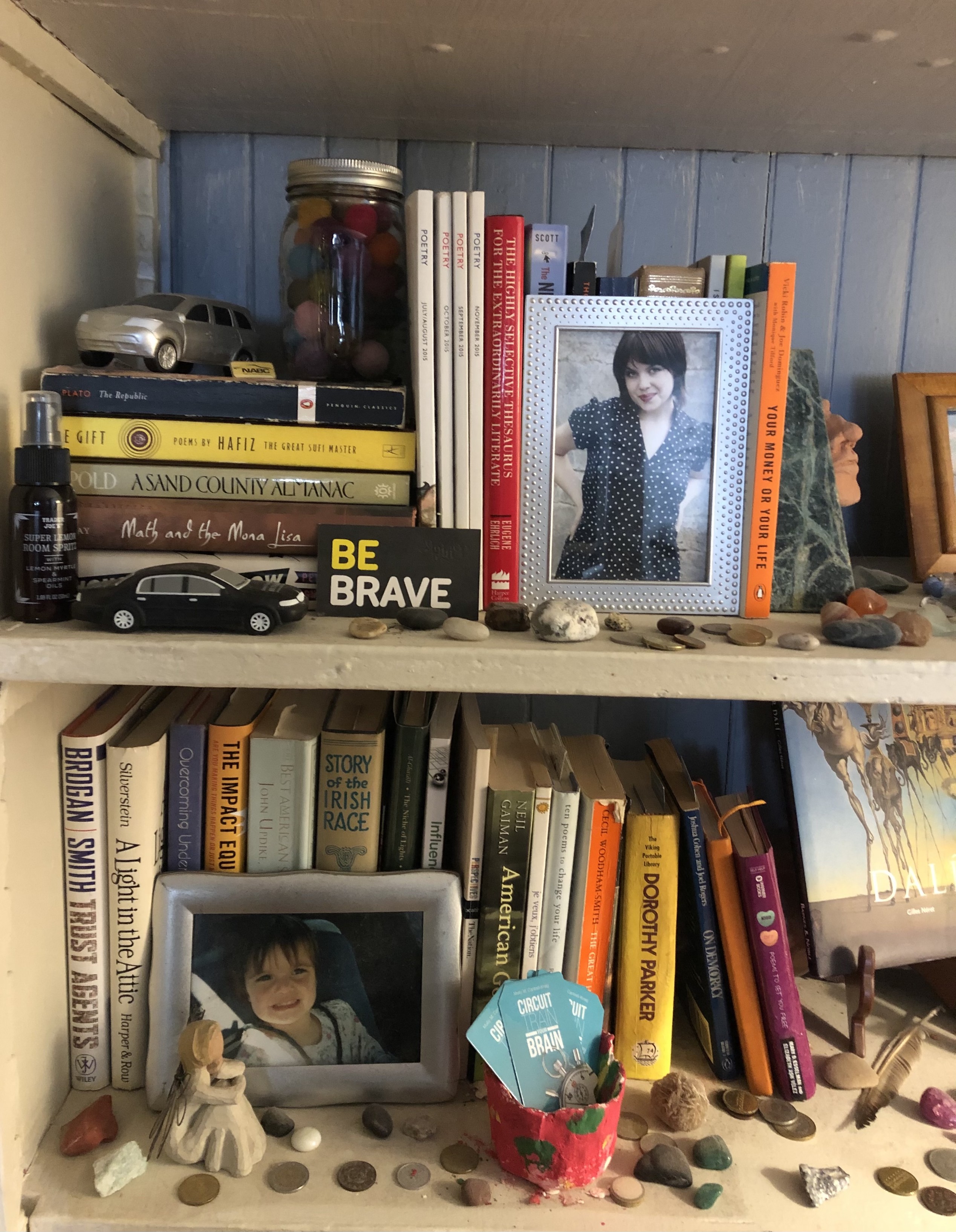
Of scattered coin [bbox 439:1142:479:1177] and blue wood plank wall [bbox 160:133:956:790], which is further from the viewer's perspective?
blue wood plank wall [bbox 160:133:956:790]

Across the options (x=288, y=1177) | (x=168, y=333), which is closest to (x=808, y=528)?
(x=168, y=333)

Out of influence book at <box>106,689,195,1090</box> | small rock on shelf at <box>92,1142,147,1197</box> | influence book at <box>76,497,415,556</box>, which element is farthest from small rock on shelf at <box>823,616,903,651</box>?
small rock on shelf at <box>92,1142,147,1197</box>

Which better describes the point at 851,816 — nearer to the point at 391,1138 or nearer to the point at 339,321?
the point at 391,1138

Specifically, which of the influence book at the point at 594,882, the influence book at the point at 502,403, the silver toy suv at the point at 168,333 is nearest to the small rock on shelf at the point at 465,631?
the influence book at the point at 502,403

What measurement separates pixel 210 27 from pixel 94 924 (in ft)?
2.29

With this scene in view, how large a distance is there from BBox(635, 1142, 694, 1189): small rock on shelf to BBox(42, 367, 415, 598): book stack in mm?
510

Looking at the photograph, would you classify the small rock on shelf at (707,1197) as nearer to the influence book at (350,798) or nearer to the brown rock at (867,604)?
the influence book at (350,798)

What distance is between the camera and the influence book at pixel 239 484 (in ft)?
2.35

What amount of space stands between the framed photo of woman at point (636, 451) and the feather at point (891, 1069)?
0.43 m

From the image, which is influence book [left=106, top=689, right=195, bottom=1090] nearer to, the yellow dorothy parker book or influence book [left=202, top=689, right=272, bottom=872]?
influence book [left=202, top=689, right=272, bottom=872]

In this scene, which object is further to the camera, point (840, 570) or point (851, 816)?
point (851, 816)

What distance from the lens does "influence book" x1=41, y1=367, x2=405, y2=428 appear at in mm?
704

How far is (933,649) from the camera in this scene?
69 cm

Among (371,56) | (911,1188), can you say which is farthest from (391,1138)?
(371,56)
